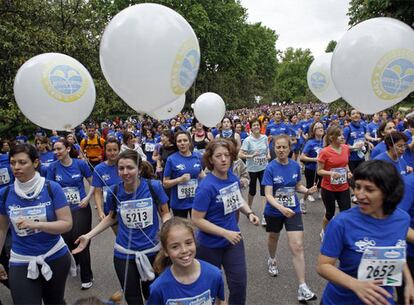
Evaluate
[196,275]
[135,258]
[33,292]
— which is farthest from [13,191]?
[196,275]

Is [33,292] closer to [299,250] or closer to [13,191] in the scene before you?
[13,191]

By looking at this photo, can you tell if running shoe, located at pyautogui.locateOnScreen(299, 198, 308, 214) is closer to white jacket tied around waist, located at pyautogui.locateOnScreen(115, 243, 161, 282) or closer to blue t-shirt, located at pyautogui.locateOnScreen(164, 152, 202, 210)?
blue t-shirt, located at pyautogui.locateOnScreen(164, 152, 202, 210)

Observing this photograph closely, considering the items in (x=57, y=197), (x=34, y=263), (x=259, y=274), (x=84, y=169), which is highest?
(x=84, y=169)

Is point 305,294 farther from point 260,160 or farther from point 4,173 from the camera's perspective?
point 4,173

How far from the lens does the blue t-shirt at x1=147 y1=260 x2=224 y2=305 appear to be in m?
2.24

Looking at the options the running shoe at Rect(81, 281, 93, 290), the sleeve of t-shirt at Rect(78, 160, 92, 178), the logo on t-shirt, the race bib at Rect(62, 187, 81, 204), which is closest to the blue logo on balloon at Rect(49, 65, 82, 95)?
the sleeve of t-shirt at Rect(78, 160, 92, 178)

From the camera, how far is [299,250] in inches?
161

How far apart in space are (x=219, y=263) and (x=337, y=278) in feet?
4.92

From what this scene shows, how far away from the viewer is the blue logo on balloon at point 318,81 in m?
7.91

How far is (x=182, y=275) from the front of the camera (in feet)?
7.46

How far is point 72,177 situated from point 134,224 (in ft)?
6.61

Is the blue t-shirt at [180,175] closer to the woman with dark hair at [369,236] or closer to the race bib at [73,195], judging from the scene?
the race bib at [73,195]

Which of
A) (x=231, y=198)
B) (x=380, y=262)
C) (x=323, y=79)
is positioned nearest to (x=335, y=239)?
(x=380, y=262)

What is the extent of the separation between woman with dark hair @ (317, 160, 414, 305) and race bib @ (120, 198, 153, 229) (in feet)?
5.56
